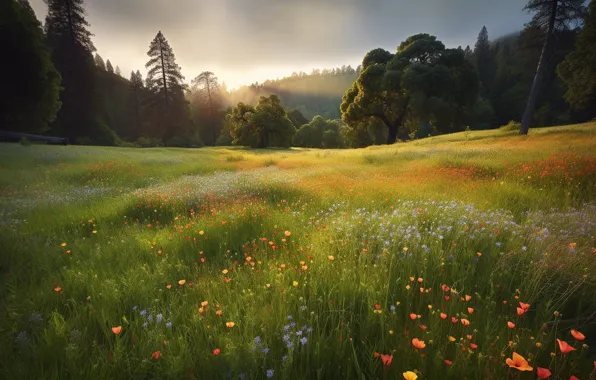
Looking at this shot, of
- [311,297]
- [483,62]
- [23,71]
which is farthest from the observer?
[483,62]

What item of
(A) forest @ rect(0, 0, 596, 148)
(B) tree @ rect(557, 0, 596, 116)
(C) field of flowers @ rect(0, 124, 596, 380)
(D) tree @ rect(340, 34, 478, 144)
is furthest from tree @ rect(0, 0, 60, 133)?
(B) tree @ rect(557, 0, 596, 116)

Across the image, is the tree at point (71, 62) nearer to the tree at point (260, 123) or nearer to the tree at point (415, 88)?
the tree at point (260, 123)

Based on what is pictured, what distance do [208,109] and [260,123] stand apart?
104 feet

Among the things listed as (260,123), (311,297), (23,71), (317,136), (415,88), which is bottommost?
(311,297)

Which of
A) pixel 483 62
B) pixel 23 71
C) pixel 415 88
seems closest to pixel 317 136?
pixel 415 88

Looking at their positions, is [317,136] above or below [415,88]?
below

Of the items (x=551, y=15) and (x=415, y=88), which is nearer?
(x=551, y=15)

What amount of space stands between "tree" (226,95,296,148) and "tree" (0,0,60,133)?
24.0 m

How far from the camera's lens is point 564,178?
670 cm

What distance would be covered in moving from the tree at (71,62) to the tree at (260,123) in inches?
863

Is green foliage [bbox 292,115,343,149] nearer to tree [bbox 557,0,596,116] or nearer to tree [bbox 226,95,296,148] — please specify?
tree [bbox 226,95,296,148]

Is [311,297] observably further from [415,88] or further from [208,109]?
[208,109]

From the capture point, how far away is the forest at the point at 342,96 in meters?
24.2

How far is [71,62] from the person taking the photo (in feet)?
129
